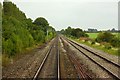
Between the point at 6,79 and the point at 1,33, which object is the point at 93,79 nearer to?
the point at 6,79

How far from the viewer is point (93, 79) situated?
523 inches

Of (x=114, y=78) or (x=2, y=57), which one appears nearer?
(x=114, y=78)

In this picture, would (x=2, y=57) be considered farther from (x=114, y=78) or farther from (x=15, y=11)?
(x=15, y=11)

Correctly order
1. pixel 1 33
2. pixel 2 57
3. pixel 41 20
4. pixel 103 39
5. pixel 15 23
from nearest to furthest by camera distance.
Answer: pixel 2 57 → pixel 1 33 → pixel 15 23 → pixel 103 39 → pixel 41 20

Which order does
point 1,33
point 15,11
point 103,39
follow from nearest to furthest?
point 1,33, point 15,11, point 103,39

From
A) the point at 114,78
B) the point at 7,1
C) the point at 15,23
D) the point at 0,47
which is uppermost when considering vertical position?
the point at 7,1

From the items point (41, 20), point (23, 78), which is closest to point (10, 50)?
point (23, 78)

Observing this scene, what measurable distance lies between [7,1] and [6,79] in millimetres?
28153

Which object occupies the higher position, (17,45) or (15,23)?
(15,23)

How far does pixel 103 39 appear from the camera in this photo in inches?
2798

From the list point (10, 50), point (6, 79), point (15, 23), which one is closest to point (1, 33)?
point (10, 50)

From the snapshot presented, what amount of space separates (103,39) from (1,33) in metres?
50.2

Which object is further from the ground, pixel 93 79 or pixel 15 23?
pixel 15 23

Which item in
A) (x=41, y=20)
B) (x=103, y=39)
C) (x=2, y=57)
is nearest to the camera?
(x=2, y=57)
